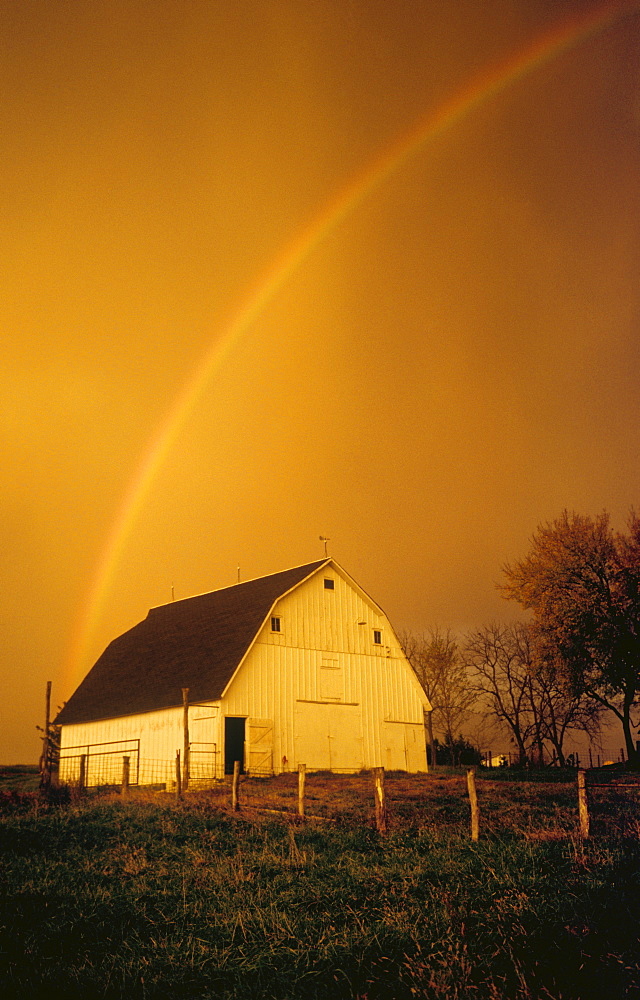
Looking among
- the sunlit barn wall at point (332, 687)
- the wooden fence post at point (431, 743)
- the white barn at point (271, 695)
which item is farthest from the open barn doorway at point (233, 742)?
the wooden fence post at point (431, 743)

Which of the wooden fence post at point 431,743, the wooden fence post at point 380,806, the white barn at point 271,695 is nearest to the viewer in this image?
the wooden fence post at point 380,806

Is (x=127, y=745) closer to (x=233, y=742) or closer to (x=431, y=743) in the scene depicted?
(x=233, y=742)

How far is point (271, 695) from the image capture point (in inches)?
1326

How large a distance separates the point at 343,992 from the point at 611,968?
A: 2.32m

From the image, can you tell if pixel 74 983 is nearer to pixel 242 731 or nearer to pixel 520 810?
pixel 520 810

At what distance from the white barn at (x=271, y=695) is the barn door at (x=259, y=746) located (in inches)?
2.0

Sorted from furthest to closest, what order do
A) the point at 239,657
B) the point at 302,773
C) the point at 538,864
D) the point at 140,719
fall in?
1. the point at 140,719
2. the point at 239,657
3. the point at 302,773
4. the point at 538,864

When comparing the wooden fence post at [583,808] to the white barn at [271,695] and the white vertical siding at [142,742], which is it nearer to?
the white barn at [271,695]

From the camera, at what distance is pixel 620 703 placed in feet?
133

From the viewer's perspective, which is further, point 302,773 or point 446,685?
point 446,685

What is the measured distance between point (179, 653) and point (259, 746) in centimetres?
873

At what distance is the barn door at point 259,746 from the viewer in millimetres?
31828

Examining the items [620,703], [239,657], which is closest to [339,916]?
[239,657]

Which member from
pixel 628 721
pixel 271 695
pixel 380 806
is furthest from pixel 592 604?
pixel 380 806
